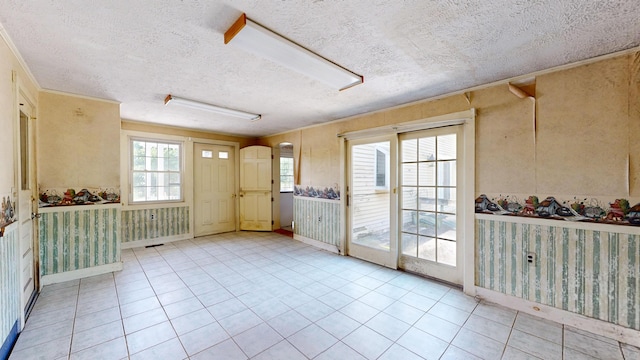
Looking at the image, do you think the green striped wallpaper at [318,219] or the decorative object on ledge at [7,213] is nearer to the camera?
the decorative object on ledge at [7,213]

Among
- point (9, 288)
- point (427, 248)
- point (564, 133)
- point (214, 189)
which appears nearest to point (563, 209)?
point (564, 133)

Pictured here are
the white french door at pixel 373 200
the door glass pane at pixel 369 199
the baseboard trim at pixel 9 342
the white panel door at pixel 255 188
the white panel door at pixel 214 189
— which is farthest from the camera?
the white panel door at pixel 255 188

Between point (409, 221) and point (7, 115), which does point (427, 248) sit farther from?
point (7, 115)

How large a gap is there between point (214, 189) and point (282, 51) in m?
4.68

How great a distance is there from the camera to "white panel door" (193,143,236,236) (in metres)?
5.56

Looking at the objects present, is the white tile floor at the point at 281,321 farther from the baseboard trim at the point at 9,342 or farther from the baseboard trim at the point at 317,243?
the baseboard trim at the point at 317,243

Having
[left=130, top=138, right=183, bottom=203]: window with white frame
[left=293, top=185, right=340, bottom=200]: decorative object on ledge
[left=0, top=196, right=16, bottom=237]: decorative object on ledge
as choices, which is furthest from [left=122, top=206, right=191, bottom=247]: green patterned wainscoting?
[left=0, top=196, right=16, bottom=237]: decorative object on ledge

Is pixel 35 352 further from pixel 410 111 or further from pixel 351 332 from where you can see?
pixel 410 111

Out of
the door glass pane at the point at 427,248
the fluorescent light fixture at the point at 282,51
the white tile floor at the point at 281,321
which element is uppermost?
the fluorescent light fixture at the point at 282,51

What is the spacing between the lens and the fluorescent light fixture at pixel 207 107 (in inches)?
127

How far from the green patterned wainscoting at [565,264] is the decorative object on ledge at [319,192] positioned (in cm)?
228

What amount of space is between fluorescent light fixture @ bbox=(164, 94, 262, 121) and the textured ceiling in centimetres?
18

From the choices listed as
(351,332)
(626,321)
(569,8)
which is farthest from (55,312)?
(626,321)

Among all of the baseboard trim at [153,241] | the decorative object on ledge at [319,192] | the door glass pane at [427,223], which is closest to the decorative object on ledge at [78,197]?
the baseboard trim at [153,241]
